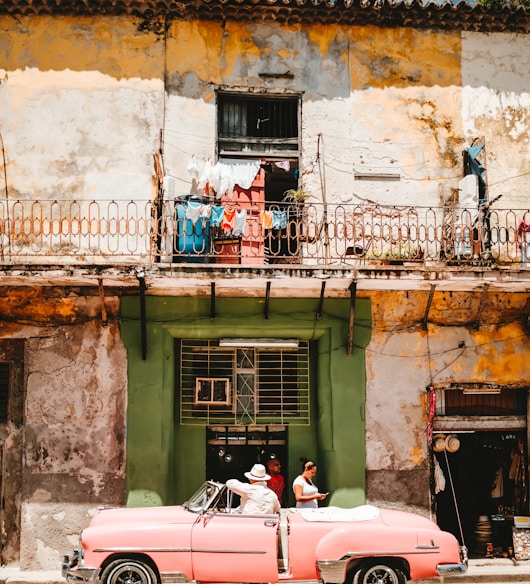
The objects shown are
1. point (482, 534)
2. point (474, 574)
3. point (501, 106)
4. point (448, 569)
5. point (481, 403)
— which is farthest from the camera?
point (501, 106)

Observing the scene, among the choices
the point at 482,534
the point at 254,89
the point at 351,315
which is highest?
the point at 254,89

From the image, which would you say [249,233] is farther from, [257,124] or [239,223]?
[257,124]

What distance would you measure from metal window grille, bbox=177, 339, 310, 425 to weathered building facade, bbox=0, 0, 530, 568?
38mm

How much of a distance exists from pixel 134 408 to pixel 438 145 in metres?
6.12

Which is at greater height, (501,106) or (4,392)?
(501,106)

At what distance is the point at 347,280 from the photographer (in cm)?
1173

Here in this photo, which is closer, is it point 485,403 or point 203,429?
point 203,429

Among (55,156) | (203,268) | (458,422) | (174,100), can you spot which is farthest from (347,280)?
(55,156)

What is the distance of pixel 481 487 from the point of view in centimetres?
1313

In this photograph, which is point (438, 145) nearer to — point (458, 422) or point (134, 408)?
point (458, 422)

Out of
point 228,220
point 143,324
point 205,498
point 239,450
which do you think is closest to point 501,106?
point 228,220

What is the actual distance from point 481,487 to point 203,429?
14.6ft

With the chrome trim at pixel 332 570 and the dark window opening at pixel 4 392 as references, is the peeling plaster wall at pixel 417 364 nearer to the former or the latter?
the chrome trim at pixel 332 570

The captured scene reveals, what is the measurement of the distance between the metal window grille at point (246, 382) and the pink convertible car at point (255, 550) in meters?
A: 3.28
